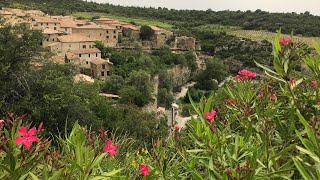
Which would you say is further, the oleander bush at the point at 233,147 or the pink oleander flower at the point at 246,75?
the pink oleander flower at the point at 246,75

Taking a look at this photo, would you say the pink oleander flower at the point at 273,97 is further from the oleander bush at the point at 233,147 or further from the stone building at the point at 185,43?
the stone building at the point at 185,43

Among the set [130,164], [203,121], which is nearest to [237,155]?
[203,121]

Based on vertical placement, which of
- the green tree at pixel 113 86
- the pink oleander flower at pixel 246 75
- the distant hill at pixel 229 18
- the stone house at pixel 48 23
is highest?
the pink oleander flower at pixel 246 75

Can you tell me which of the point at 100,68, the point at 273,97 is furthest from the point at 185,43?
the point at 273,97

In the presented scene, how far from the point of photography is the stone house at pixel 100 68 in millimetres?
33719

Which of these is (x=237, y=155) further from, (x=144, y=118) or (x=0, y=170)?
(x=144, y=118)

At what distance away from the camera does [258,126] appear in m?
2.72

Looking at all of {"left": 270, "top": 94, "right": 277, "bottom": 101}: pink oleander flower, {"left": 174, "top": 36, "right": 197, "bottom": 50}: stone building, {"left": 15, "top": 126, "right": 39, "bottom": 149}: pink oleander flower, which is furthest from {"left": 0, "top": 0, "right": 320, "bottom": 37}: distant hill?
{"left": 15, "top": 126, "right": 39, "bottom": 149}: pink oleander flower

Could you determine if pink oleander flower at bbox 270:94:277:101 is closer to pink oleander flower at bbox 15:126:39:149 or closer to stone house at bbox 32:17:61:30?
pink oleander flower at bbox 15:126:39:149

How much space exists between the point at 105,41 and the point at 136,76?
2015 centimetres

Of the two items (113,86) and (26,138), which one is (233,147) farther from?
(113,86)

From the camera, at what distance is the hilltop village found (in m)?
34.2

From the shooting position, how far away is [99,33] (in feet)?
Result: 155

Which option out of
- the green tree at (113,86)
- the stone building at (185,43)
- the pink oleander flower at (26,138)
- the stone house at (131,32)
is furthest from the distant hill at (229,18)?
the pink oleander flower at (26,138)
